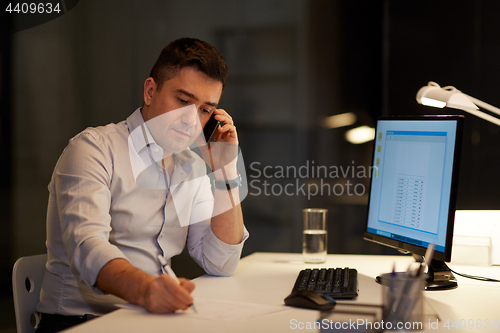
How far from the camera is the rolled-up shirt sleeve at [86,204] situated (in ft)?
3.47

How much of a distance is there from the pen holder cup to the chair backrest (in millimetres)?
1058

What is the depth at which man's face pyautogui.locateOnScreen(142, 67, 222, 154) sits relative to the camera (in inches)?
56.1

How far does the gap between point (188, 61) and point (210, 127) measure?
0.89 feet

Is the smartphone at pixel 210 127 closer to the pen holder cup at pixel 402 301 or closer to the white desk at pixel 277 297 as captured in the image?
the white desk at pixel 277 297

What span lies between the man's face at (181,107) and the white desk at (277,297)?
1.61ft

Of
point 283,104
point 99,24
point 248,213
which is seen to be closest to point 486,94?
point 283,104

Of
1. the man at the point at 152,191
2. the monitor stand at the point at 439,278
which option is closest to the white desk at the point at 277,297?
the monitor stand at the point at 439,278

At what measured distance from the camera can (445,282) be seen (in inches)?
49.9

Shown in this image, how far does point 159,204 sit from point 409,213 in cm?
81

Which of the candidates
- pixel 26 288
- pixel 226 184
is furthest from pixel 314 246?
pixel 26 288

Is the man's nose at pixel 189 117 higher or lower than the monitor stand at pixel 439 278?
higher

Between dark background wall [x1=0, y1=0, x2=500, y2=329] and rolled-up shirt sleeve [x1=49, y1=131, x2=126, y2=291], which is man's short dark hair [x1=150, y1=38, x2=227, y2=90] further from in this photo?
dark background wall [x1=0, y1=0, x2=500, y2=329]

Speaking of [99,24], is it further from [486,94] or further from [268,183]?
[486,94]

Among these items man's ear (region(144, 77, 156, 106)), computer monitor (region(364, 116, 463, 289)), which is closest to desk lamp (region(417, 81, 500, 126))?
computer monitor (region(364, 116, 463, 289))
